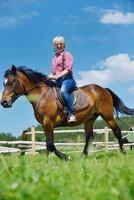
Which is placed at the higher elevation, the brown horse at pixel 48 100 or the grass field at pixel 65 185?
the brown horse at pixel 48 100

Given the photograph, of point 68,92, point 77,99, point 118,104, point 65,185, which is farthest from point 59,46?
point 65,185

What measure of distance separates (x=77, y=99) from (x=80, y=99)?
4.2 inches

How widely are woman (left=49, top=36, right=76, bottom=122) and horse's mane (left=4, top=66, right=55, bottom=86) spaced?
343 mm

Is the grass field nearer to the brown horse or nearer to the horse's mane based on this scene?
the brown horse

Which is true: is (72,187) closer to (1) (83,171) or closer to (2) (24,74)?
(1) (83,171)

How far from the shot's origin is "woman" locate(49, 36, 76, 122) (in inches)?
444

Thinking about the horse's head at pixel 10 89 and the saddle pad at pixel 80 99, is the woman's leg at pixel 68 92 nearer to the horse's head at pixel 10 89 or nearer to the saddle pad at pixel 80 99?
the saddle pad at pixel 80 99

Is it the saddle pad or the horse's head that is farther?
the saddle pad

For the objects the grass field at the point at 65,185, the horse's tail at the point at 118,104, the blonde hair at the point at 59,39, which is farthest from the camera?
the horse's tail at the point at 118,104

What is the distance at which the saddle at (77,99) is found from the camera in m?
11.6

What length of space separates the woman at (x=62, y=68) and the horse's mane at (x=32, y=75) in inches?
13.5

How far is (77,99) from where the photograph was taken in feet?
39.7

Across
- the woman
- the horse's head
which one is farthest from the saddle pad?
the horse's head

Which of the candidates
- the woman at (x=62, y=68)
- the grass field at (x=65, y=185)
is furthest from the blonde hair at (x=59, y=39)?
the grass field at (x=65, y=185)
